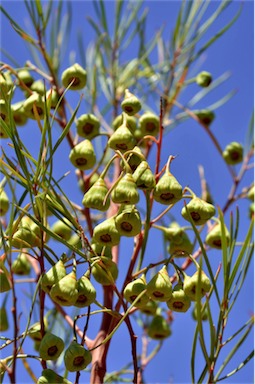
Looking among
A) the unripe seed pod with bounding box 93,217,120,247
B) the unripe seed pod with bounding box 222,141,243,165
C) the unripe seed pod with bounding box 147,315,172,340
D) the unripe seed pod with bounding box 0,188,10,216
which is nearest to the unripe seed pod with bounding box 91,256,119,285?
the unripe seed pod with bounding box 93,217,120,247

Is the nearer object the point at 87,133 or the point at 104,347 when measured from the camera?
the point at 104,347

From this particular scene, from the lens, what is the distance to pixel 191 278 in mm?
645

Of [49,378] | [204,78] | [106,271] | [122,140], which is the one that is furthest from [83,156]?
[204,78]

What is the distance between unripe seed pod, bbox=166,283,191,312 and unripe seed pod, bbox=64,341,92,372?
0.12 meters

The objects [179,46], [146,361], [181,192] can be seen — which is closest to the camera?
[181,192]

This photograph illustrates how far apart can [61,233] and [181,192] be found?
324 mm

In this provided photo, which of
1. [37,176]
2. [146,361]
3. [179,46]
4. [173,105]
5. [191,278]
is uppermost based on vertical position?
[179,46]

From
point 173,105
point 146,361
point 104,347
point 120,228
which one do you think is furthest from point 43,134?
point 173,105

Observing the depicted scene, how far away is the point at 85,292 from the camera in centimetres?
58

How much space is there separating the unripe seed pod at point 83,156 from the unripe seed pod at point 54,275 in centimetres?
20

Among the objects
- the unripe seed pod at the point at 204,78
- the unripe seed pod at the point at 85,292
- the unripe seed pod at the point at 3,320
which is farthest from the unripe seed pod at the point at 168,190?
the unripe seed pod at the point at 204,78

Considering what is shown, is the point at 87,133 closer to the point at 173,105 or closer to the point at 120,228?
the point at 120,228

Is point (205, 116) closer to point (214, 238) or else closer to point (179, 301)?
point (214, 238)

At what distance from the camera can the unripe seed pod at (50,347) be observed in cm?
58
